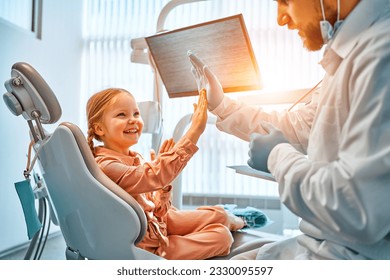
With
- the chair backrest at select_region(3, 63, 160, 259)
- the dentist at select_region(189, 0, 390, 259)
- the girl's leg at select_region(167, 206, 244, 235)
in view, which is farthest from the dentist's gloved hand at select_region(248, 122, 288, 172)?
the girl's leg at select_region(167, 206, 244, 235)

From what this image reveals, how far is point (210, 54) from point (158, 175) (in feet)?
1.36

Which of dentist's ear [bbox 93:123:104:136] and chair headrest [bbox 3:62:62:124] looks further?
dentist's ear [bbox 93:123:104:136]

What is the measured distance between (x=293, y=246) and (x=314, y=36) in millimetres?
423

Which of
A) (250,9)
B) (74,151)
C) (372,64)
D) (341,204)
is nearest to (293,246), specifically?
(341,204)

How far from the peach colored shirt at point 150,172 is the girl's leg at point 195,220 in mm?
65

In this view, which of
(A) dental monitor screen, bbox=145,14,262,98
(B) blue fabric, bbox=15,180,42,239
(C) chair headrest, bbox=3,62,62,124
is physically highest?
(A) dental monitor screen, bbox=145,14,262,98

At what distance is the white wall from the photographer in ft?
4.28

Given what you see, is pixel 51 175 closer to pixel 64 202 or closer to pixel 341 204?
pixel 64 202

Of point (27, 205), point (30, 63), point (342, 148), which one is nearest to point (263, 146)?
point (342, 148)

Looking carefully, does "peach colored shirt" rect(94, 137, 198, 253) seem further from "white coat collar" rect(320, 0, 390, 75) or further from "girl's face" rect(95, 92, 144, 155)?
"white coat collar" rect(320, 0, 390, 75)

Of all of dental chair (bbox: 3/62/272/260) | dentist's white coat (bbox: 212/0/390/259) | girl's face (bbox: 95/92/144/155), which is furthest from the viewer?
girl's face (bbox: 95/92/144/155)

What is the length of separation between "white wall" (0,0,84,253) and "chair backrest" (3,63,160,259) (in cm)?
48

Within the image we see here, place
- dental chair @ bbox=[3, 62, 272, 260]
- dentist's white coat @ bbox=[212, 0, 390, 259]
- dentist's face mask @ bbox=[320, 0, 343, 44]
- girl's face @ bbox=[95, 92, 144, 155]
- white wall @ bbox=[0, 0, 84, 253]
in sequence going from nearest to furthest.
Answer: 1. dentist's white coat @ bbox=[212, 0, 390, 259]
2. dentist's face mask @ bbox=[320, 0, 343, 44]
3. dental chair @ bbox=[3, 62, 272, 260]
4. girl's face @ bbox=[95, 92, 144, 155]
5. white wall @ bbox=[0, 0, 84, 253]

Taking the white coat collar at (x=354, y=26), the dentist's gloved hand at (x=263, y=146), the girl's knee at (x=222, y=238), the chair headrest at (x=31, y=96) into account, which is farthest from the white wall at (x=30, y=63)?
the white coat collar at (x=354, y=26)
